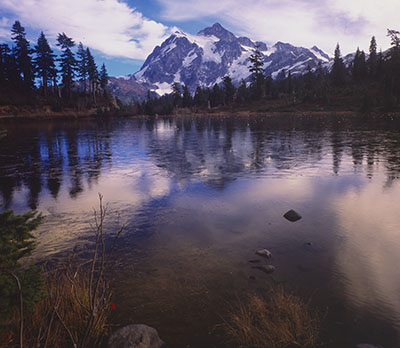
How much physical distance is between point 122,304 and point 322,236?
666 cm

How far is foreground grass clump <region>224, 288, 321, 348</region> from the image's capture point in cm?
505

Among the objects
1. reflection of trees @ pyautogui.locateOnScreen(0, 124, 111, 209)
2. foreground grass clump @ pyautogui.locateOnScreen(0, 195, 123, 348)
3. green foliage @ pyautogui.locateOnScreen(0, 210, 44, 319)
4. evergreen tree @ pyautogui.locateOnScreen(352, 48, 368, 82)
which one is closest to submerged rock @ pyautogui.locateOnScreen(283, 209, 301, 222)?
foreground grass clump @ pyautogui.locateOnScreen(0, 195, 123, 348)

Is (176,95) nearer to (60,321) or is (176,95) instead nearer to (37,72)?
(37,72)

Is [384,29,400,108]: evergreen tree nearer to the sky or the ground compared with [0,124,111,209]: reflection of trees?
nearer to the sky

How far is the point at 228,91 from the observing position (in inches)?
5812

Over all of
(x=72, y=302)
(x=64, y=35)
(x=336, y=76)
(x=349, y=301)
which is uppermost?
(x=64, y=35)

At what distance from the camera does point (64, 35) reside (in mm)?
95188

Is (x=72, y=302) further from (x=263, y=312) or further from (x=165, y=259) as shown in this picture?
(x=263, y=312)

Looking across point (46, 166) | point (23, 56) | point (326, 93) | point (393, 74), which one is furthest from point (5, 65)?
point (393, 74)

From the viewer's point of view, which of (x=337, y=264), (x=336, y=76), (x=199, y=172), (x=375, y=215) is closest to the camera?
(x=337, y=264)

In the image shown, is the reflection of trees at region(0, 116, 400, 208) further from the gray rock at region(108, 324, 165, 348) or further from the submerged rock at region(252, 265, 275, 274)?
the gray rock at region(108, 324, 165, 348)

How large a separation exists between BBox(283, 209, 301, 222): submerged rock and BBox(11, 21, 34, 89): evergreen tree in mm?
97858

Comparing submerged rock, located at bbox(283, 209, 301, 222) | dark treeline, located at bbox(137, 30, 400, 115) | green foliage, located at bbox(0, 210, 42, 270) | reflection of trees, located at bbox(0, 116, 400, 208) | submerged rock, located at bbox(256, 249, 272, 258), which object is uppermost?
dark treeline, located at bbox(137, 30, 400, 115)

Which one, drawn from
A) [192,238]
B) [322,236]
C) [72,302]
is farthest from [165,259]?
[322,236]
